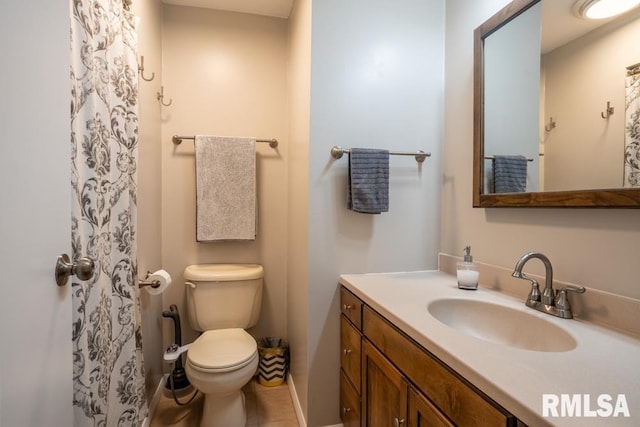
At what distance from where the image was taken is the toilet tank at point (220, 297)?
5.94 feet

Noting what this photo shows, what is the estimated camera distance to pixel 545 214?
1.06 m

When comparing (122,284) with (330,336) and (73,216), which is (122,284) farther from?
(330,336)

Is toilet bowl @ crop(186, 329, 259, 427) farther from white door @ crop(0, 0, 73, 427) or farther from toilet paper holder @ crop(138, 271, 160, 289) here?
white door @ crop(0, 0, 73, 427)

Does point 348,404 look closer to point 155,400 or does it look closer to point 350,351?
point 350,351

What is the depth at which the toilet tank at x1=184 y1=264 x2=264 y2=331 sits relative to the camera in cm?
181

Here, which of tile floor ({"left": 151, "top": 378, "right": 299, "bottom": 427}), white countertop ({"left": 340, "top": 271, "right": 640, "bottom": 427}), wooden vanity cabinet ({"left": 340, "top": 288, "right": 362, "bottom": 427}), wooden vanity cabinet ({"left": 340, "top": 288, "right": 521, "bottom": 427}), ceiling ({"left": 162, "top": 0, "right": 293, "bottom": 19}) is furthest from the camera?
ceiling ({"left": 162, "top": 0, "right": 293, "bottom": 19})

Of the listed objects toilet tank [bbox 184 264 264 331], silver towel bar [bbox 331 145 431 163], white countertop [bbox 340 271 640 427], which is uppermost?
silver towel bar [bbox 331 145 431 163]

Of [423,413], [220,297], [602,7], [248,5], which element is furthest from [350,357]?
[248,5]

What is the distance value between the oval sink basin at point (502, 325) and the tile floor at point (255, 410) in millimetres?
1125

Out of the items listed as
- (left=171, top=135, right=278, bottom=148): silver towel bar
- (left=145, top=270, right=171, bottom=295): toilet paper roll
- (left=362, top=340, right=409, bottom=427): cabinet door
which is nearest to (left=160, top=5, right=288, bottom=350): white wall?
(left=171, top=135, right=278, bottom=148): silver towel bar

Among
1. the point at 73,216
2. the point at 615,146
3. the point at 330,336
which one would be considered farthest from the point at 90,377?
the point at 615,146

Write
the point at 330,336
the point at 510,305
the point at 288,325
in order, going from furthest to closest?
the point at 288,325 < the point at 330,336 < the point at 510,305

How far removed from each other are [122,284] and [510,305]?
140 centimetres

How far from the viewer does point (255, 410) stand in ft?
5.75
